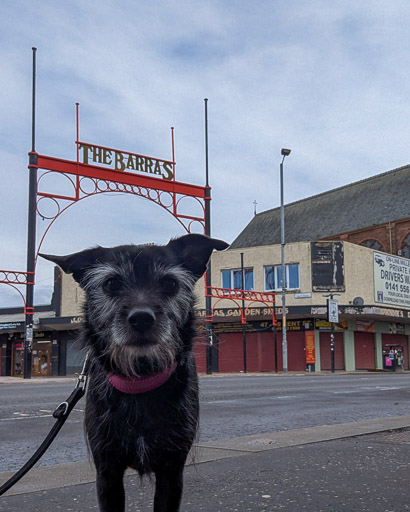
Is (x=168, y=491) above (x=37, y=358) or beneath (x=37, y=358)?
above

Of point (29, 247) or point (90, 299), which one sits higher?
point (29, 247)

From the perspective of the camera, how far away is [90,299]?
2496 mm

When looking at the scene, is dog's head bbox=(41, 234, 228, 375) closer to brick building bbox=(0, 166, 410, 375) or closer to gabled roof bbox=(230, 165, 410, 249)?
brick building bbox=(0, 166, 410, 375)

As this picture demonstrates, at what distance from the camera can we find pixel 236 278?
43.8 m

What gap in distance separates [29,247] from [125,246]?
26409mm

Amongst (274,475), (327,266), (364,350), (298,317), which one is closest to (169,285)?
(274,475)

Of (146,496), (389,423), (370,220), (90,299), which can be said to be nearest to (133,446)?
(90,299)

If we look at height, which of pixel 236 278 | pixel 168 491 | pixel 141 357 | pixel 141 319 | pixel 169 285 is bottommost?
pixel 168 491

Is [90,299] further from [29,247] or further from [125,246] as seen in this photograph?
[29,247]

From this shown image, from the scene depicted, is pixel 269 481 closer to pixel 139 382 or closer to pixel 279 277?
pixel 139 382

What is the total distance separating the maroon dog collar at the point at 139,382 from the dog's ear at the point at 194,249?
43 cm

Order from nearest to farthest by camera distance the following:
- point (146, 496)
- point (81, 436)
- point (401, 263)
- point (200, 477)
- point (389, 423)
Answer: point (146, 496) < point (200, 477) < point (81, 436) < point (389, 423) < point (401, 263)

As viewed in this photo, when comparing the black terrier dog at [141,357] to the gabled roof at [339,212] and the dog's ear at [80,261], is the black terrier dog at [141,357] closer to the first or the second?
the dog's ear at [80,261]

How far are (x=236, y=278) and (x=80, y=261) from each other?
41374 millimetres
